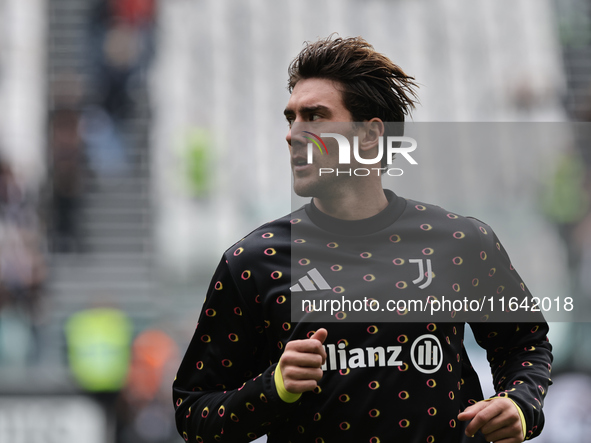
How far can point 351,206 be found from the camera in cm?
202

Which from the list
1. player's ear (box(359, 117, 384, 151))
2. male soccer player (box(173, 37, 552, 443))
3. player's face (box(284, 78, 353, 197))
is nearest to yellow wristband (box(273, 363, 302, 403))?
male soccer player (box(173, 37, 552, 443))

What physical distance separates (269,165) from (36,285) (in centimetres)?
364

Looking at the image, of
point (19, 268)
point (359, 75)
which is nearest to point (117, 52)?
point (19, 268)

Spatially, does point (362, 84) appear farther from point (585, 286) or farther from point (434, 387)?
point (585, 286)

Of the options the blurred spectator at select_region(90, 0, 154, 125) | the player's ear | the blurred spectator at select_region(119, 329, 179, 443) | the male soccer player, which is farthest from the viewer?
the blurred spectator at select_region(90, 0, 154, 125)

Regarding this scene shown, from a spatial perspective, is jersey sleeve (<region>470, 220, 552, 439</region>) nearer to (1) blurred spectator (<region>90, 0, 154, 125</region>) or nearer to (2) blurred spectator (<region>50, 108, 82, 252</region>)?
(2) blurred spectator (<region>50, 108, 82, 252</region>)

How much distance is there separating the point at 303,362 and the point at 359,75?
86 centimetres

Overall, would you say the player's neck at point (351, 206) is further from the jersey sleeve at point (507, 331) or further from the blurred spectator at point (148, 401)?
the blurred spectator at point (148, 401)

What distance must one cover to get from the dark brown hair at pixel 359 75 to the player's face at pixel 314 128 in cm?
4

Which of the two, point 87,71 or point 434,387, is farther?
point 87,71

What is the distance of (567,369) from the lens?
652 cm

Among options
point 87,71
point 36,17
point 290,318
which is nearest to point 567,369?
point 290,318

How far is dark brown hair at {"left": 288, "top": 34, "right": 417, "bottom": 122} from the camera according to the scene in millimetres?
2055

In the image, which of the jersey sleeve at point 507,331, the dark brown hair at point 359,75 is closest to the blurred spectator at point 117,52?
the dark brown hair at point 359,75
